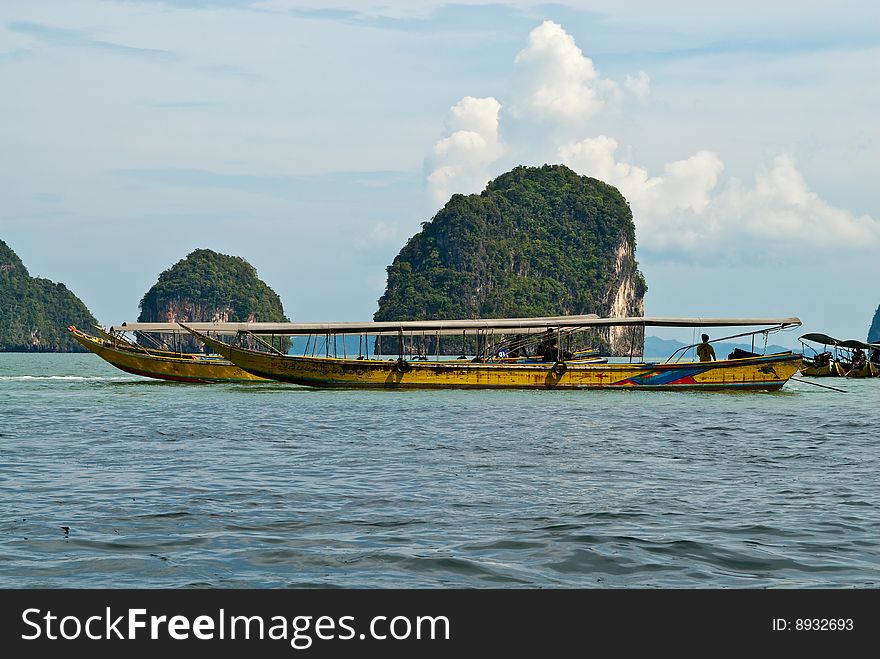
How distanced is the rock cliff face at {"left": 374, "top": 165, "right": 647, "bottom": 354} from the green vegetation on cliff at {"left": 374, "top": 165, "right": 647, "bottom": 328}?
0.11m

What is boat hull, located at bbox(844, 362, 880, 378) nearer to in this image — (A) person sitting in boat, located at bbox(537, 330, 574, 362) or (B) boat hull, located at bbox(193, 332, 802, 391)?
(B) boat hull, located at bbox(193, 332, 802, 391)

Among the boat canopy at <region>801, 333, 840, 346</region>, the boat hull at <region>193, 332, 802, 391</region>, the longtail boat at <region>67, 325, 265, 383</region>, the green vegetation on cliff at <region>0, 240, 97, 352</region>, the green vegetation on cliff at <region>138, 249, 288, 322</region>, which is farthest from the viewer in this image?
the green vegetation on cliff at <region>0, 240, 97, 352</region>

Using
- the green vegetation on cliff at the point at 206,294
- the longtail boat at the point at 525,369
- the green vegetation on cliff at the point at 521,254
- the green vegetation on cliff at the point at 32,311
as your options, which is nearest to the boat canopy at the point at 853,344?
the longtail boat at the point at 525,369

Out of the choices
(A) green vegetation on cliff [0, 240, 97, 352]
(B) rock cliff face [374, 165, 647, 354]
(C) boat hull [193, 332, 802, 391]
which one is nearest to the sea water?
(C) boat hull [193, 332, 802, 391]

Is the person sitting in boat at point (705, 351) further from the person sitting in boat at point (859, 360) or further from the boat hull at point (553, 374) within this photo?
the person sitting in boat at point (859, 360)

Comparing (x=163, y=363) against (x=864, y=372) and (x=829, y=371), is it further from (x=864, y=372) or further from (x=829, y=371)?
(x=864, y=372)

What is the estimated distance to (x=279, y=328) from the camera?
30938 mm

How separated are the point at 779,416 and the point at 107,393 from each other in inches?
713

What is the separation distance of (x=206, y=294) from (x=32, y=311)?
29076mm

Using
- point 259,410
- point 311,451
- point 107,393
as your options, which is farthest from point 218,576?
point 107,393

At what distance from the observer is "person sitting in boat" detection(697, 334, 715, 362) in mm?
28828

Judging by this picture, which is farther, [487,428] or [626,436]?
[487,428]
